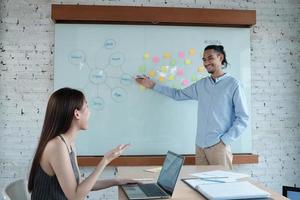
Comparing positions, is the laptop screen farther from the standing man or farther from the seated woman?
the standing man

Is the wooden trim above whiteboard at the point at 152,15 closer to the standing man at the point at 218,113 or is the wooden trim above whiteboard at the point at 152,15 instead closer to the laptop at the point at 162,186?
the standing man at the point at 218,113

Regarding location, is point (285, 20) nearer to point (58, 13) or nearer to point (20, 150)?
point (58, 13)

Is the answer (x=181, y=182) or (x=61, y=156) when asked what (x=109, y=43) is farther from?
(x=61, y=156)

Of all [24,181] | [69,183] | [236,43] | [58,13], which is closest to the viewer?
[69,183]

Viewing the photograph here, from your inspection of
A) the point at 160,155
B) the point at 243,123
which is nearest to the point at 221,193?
the point at 243,123

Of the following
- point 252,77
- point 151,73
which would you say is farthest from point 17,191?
point 252,77

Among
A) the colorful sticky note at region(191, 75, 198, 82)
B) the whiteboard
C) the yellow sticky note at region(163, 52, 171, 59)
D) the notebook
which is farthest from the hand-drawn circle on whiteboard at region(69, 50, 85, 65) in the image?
the notebook

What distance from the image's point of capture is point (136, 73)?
3.20 metres

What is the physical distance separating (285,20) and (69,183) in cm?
280

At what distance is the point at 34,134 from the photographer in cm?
313

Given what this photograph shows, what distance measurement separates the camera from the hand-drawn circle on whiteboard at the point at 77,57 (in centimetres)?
312

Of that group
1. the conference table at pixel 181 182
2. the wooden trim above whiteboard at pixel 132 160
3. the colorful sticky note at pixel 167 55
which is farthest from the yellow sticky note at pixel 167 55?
the conference table at pixel 181 182

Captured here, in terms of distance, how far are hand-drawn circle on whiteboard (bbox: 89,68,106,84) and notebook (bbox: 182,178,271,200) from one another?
1628mm

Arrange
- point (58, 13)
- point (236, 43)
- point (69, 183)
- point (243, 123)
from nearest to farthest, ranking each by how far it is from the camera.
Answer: point (69, 183), point (243, 123), point (58, 13), point (236, 43)
